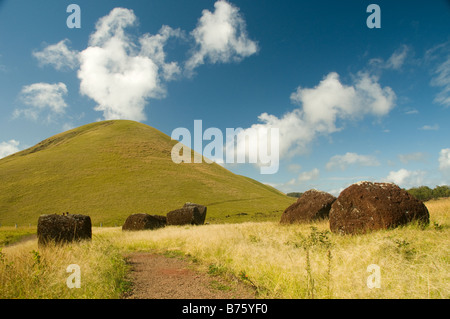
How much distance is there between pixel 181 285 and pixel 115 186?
228 feet

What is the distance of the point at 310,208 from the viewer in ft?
60.8

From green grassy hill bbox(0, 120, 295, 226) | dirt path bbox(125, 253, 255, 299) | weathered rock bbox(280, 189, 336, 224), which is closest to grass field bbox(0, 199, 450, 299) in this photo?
dirt path bbox(125, 253, 255, 299)

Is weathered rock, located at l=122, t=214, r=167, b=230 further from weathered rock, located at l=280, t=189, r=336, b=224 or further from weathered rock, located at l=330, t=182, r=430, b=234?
weathered rock, located at l=330, t=182, r=430, b=234

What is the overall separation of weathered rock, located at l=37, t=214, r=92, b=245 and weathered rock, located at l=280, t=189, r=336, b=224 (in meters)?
14.1

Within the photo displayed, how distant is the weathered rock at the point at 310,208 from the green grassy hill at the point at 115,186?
968 inches

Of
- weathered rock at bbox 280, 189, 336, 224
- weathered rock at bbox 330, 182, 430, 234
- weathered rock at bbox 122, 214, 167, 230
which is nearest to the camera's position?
weathered rock at bbox 330, 182, 430, 234

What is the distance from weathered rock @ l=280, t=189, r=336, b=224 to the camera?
17984 millimetres

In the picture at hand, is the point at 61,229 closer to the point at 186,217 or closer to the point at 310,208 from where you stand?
the point at 310,208

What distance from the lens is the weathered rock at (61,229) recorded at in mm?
13055

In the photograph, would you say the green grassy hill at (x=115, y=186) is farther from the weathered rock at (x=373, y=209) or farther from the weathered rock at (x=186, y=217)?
the weathered rock at (x=373, y=209)

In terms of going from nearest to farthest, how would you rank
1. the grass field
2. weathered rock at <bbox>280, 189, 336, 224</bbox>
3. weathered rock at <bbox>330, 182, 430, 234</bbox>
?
the grass field
weathered rock at <bbox>330, 182, 430, 234</bbox>
weathered rock at <bbox>280, 189, 336, 224</bbox>

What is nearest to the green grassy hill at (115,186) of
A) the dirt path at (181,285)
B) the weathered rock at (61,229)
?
the weathered rock at (61,229)

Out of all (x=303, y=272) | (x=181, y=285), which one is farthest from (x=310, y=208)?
(x=181, y=285)
